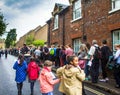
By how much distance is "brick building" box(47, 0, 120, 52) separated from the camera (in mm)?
16750

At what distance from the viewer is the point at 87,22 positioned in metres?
20.4

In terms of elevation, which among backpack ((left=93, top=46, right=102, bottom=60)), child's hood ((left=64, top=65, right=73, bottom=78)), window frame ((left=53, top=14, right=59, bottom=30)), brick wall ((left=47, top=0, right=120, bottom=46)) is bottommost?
child's hood ((left=64, top=65, right=73, bottom=78))

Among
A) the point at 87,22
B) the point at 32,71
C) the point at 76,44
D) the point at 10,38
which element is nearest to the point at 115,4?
the point at 87,22

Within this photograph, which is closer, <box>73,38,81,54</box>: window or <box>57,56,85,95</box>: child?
<box>57,56,85,95</box>: child

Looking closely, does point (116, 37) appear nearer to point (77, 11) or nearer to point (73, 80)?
point (77, 11)

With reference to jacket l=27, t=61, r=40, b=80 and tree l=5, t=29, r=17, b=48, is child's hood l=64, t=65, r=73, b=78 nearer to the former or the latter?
jacket l=27, t=61, r=40, b=80

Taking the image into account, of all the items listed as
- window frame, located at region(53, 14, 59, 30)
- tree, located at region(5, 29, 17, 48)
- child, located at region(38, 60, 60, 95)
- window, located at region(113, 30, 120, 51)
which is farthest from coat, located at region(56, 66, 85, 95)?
tree, located at region(5, 29, 17, 48)

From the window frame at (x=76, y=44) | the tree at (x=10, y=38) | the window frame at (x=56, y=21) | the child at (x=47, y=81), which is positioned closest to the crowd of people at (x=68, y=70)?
the child at (x=47, y=81)

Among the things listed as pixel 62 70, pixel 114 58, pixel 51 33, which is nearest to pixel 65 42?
pixel 51 33

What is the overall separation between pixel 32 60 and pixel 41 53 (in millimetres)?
14089

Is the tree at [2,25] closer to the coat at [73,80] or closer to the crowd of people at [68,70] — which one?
the crowd of people at [68,70]

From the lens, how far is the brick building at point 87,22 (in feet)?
55.0

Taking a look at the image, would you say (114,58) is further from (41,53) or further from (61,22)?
(61,22)

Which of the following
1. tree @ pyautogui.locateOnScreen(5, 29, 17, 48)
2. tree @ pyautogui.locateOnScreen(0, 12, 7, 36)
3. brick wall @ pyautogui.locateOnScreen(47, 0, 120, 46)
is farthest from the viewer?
tree @ pyautogui.locateOnScreen(5, 29, 17, 48)
